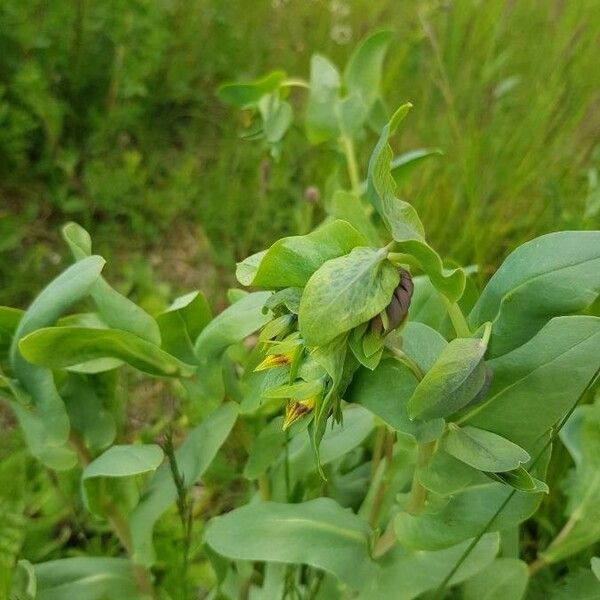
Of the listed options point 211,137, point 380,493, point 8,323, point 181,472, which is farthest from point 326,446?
point 211,137

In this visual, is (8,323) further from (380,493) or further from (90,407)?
(380,493)

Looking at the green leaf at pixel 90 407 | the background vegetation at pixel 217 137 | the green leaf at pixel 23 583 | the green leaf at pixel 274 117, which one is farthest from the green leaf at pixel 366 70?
the green leaf at pixel 23 583

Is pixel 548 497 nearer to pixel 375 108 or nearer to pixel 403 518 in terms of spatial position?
pixel 403 518

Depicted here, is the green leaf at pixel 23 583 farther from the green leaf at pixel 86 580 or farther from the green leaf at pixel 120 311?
the green leaf at pixel 120 311

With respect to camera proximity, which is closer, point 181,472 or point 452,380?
point 452,380

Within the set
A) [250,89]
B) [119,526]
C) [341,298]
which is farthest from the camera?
[250,89]

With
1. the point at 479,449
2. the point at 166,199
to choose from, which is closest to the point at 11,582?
the point at 479,449

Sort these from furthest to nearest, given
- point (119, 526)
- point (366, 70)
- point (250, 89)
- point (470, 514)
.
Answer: point (366, 70) < point (250, 89) < point (119, 526) < point (470, 514)

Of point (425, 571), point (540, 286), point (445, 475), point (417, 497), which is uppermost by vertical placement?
point (540, 286)

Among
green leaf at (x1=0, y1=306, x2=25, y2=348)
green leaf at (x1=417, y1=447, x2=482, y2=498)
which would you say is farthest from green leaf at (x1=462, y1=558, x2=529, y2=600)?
green leaf at (x1=0, y1=306, x2=25, y2=348)
